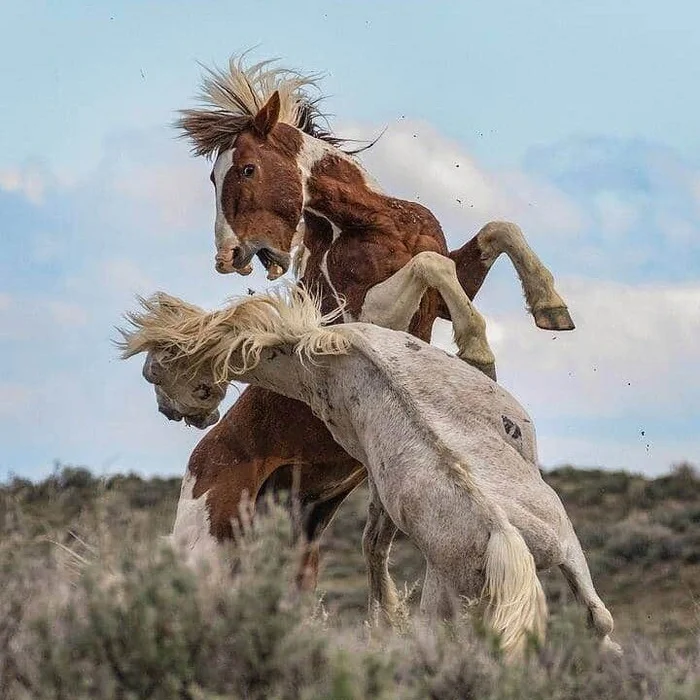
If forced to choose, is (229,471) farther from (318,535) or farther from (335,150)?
(335,150)

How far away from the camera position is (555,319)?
764 centimetres

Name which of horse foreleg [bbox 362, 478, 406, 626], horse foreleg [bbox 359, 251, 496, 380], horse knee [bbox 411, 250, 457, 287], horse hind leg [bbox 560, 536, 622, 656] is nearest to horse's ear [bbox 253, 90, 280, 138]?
horse foreleg [bbox 359, 251, 496, 380]

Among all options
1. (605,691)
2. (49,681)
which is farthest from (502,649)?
(49,681)

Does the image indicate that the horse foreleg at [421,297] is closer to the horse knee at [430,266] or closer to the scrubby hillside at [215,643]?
the horse knee at [430,266]

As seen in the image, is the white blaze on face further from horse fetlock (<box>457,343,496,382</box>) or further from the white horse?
horse fetlock (<box>457,343,496,382</box>)

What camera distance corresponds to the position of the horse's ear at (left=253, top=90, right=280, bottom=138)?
812cm

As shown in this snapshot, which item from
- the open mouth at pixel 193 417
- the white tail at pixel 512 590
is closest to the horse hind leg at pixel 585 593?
the white tail at pixel 512 590

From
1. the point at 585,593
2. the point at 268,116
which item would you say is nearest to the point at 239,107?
the point at 268,116

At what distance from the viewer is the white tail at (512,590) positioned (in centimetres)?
486

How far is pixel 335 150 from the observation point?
834cm

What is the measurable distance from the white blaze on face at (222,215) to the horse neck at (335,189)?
44 cm

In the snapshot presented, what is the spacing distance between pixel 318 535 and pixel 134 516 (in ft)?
12.8

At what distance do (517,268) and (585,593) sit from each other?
2.71 meters

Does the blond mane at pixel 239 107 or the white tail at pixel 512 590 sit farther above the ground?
the blond mane at pixel 239 107
